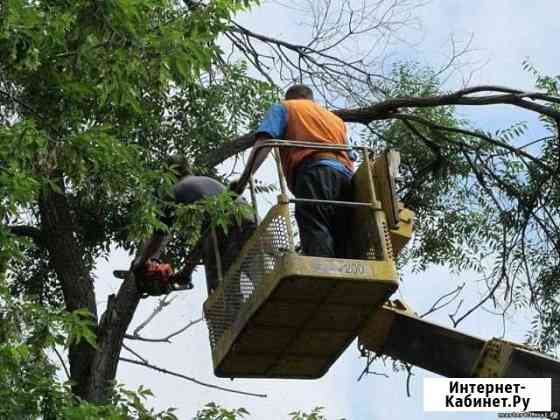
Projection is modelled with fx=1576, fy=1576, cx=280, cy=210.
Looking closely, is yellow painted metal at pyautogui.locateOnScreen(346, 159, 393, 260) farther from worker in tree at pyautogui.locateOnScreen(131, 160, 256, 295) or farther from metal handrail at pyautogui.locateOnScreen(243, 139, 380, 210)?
worker in tree at pyautogui.locateOnScreen(131, 160, 256, 295)

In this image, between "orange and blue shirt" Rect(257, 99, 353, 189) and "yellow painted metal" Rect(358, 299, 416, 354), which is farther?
"yellow painted metal" Rect(358, 299, 416, 354)

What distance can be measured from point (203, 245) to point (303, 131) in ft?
5.40

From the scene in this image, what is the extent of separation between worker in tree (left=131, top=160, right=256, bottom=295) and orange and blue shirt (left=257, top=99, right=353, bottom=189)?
791 millimetres

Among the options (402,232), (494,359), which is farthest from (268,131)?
(494,359)

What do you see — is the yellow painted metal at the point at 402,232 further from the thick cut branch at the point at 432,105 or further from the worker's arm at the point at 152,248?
the thick cut branch at the point at 432,105

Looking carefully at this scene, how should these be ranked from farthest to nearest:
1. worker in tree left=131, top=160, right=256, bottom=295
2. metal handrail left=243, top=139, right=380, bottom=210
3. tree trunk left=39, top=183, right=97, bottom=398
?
tree trunk left=39, top=183, right=97, bottom=398
worker in tree left=131, top=160, right=256, bottom=295
metal handrail left=243, top=139, right=380, bottom=210

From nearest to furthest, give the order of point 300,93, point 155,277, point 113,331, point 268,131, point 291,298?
1. point 291,298
2. point 268,131
3. point 300,93
4. point 155,277
5. point 113,331

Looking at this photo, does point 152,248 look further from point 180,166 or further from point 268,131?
point 268,131

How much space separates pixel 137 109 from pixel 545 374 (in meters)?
3.34

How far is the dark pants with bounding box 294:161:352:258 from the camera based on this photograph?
373 inches

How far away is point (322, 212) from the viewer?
9.62 metres

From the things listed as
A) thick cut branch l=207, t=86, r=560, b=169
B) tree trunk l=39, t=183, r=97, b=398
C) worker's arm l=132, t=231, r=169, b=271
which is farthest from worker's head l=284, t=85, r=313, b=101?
tree trunk l=39, t=183, r=97, b=398

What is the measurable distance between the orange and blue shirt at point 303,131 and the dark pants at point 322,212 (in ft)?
0.21

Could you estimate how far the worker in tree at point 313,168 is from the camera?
9531mm
